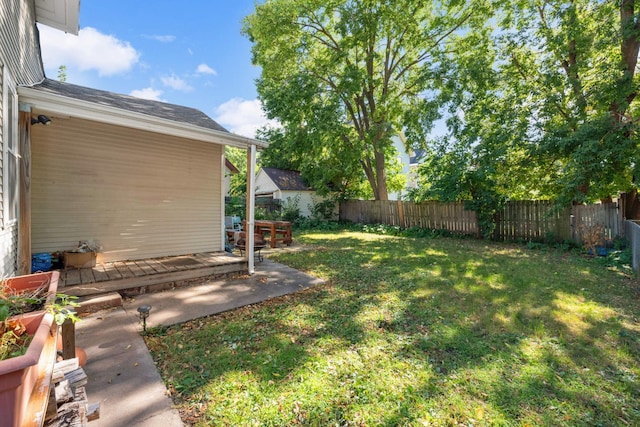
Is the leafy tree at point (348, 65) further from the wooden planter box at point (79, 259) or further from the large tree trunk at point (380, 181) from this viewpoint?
the wooden planter box at point (79, 259)

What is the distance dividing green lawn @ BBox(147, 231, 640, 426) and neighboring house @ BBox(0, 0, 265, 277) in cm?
243

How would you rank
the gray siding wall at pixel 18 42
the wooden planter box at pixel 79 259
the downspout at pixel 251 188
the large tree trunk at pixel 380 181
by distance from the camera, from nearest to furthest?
1. the gray siding wall at pixel 18 42
2. the wooden planter box at pixel 79 259
3. the downspout at pixel 251 188
4. the large tree trunk at pixel 380 181

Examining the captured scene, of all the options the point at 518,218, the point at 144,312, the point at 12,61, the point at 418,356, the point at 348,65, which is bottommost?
the point at 418,356

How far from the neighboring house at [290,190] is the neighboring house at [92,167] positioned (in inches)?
371

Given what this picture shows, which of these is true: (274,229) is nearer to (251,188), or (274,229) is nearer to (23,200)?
(251,188)

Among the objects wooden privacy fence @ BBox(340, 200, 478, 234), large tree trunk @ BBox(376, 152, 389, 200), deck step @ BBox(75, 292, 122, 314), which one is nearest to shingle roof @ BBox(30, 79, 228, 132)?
deck step @ BBox(75, 292, 122, 314)

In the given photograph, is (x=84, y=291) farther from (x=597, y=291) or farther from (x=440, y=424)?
(x=597, y=291)

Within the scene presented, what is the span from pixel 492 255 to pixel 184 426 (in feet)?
25.5

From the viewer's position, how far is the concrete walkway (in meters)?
2.03

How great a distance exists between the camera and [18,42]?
3.38 metres

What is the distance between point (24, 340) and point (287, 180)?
15.9m

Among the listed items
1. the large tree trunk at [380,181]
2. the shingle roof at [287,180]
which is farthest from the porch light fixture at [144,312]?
the shingle roof at [287,180]

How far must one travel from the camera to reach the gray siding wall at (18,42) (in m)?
2.77

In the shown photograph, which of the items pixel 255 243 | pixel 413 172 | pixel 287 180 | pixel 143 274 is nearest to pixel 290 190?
pixel 287 180
